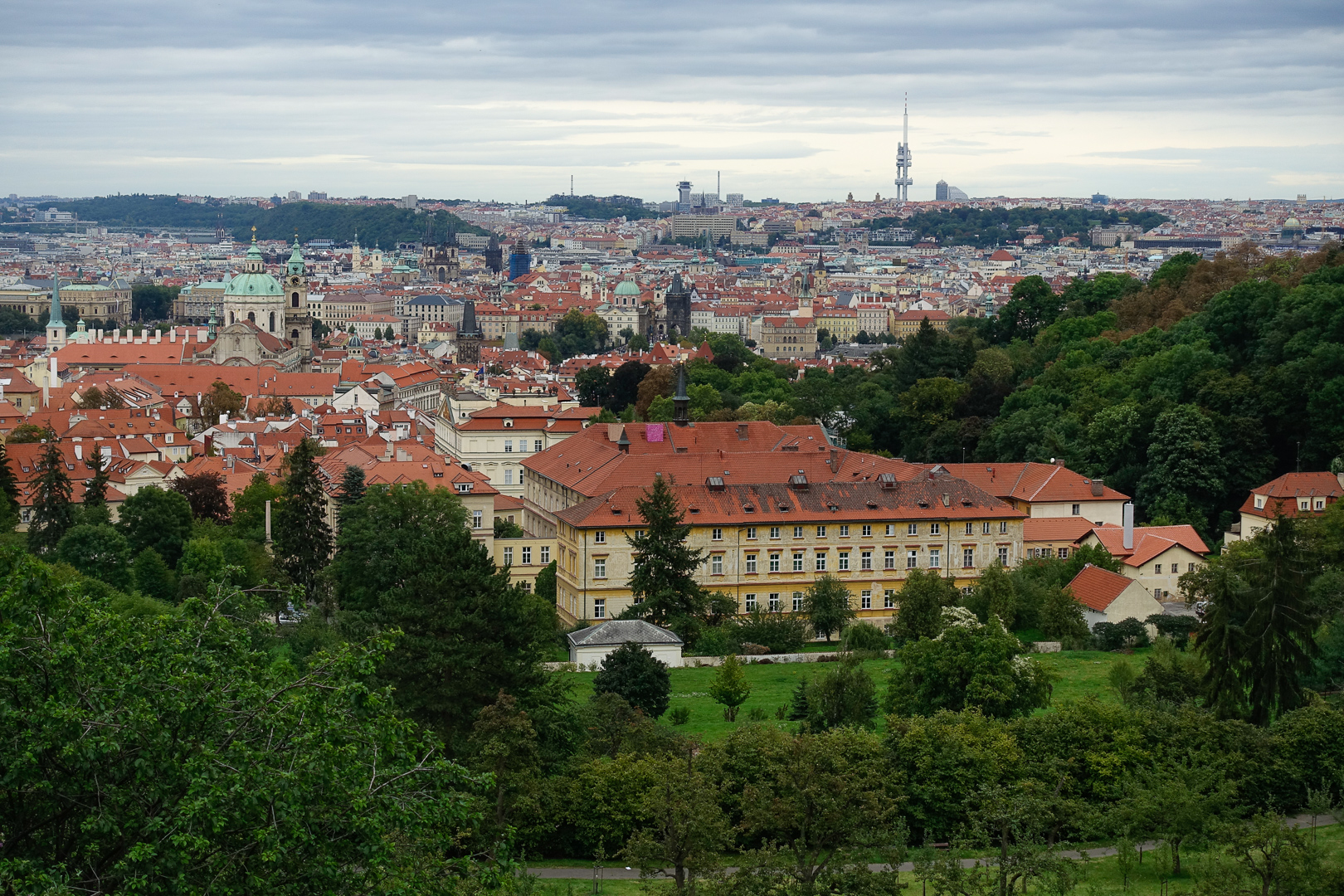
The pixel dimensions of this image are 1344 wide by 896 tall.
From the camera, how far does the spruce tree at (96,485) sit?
2318 inches

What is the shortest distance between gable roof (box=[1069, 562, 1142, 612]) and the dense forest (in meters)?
11.5

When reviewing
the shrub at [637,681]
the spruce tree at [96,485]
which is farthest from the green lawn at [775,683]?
the spruce tree at [96,485]

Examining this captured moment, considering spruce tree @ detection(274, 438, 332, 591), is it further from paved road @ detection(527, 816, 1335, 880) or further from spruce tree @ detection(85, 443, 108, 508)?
paved road @ detection(527, 816, 1335, 880)

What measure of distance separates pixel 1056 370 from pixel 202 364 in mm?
61397

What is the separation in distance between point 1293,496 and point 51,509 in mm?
37873

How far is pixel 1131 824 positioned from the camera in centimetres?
2783

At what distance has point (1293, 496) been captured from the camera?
181 ft

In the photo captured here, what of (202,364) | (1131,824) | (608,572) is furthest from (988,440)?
(202,364)

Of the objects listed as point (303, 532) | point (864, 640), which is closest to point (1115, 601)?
point (864, 640)

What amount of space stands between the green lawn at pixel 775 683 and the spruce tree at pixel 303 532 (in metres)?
12.7

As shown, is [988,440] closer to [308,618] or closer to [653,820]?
[308,618]

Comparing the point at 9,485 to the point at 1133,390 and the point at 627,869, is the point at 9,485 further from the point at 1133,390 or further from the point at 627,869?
the point at 1133,390

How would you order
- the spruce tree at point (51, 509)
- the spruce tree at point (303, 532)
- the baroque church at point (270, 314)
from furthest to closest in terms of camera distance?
the baroque church at point (270, 314), the spruce tree at point (51, 509), the spruce tree at point (303, 532)

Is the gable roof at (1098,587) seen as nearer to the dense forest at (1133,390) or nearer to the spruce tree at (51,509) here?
the dense forest at (1133,390)
